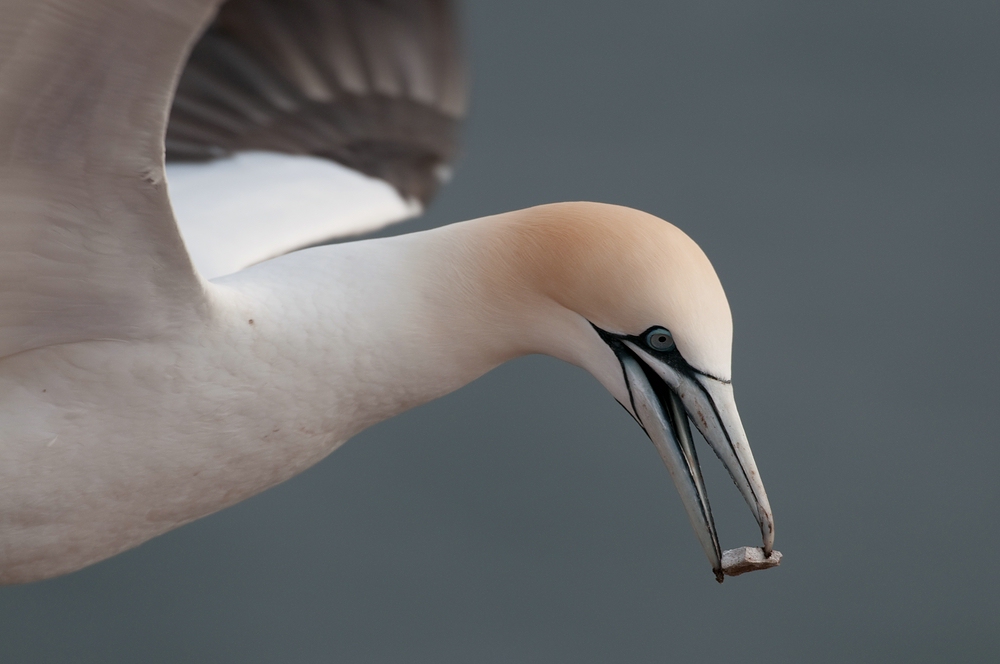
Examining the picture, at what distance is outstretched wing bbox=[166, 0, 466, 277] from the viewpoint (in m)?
4.46

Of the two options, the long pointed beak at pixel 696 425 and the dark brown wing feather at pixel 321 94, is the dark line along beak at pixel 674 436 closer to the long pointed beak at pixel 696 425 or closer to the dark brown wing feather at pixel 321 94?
the long pointed beak at pixel 696 425

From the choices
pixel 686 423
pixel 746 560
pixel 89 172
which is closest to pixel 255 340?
pixel 89 172

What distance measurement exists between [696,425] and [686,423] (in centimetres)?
9

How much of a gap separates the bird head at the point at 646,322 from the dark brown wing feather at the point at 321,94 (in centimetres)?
155

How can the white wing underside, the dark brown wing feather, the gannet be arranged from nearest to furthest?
the gannet < the white wing underside < the dark brown wing feather

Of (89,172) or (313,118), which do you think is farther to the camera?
(313,118)

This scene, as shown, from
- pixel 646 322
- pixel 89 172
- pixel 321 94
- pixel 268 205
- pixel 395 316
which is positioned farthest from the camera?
pixel 321 94

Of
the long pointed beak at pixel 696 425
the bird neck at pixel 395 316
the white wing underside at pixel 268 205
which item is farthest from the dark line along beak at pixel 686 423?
the white wing underside at pixel 268 205

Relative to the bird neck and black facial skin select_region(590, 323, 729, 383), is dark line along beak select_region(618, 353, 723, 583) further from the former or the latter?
the bird neck

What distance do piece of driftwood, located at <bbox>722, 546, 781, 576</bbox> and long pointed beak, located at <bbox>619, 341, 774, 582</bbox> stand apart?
0.09 ft

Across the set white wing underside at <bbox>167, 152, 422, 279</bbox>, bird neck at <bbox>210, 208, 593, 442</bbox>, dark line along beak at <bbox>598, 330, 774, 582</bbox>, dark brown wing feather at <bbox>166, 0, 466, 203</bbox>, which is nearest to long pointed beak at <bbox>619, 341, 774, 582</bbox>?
dark line along beak at <bbox>598, 330, 774, 582</bbox>

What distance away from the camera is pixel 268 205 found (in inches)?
178

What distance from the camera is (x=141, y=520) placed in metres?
3.23

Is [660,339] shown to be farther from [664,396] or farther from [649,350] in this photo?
[664,396]
